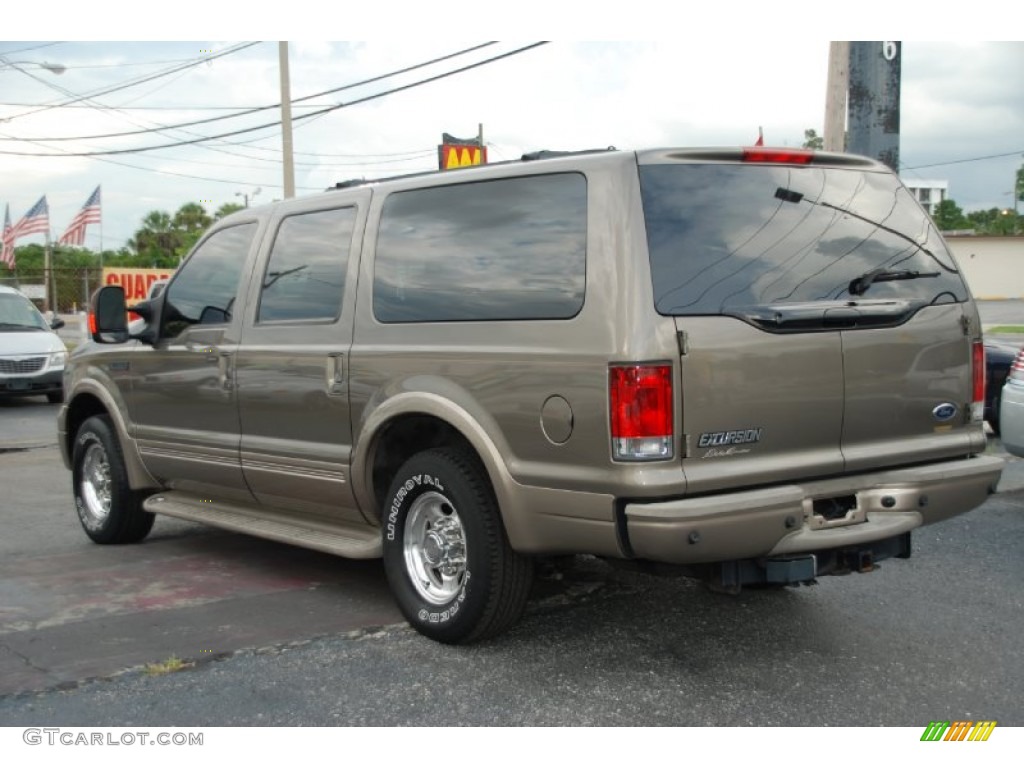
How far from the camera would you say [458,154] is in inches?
674

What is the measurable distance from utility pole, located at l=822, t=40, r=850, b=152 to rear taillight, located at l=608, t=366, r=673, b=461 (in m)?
7.20

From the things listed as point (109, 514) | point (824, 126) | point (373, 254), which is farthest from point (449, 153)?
point (373, 254)

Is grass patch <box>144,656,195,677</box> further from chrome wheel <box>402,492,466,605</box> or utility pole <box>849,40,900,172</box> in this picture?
utility pole <box>849,40,900,172</box>

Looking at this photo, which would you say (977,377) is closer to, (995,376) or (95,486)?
(95,486)

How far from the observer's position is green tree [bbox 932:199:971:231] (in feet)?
285

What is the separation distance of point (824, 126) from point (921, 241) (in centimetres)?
650

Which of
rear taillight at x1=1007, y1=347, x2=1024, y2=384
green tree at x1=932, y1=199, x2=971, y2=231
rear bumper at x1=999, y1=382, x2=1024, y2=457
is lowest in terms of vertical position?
rear bumper at x1=999, y1=382, x2=1024, y2=457

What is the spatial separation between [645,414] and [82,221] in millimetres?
31971

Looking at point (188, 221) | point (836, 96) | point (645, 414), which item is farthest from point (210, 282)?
point (188, 221)

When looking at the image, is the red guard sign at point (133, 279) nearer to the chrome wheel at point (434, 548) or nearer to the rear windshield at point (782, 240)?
the chrome wheel at point (434, 548)

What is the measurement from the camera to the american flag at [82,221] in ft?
107

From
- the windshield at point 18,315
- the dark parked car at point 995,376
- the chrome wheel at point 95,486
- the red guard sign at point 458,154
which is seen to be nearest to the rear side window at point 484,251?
the chrome wheel at point 95,486

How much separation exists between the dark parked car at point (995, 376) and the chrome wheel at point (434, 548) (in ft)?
22.0
